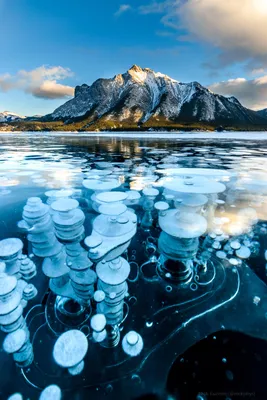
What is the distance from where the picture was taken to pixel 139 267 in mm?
3188

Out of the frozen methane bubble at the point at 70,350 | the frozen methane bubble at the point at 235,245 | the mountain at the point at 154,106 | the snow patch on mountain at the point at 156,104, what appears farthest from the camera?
the snow patch on mountain at the point at 156,104

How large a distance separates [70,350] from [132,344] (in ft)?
2.11

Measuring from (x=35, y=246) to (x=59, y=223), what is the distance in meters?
0.76

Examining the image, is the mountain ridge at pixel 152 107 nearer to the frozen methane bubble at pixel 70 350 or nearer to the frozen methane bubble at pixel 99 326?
the frozen methane bubble at pixel 99 326

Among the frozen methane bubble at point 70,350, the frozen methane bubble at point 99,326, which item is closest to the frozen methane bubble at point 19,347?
the frozen methane bubble at point 70,350

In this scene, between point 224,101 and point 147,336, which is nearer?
point 147,336

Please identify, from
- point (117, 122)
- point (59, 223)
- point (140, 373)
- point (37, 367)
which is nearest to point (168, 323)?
point (140, 373)

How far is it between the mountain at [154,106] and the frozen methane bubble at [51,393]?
156909 mm

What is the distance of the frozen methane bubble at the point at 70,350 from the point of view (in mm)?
1666

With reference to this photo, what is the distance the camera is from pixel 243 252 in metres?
3.39

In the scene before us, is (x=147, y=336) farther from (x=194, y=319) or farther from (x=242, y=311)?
(x=242, y=311)

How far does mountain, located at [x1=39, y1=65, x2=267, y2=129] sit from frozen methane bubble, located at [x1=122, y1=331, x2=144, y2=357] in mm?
156564

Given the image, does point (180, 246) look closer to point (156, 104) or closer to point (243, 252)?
point (243, 252)

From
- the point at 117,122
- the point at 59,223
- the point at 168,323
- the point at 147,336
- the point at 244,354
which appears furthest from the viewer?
the point at 117,122
